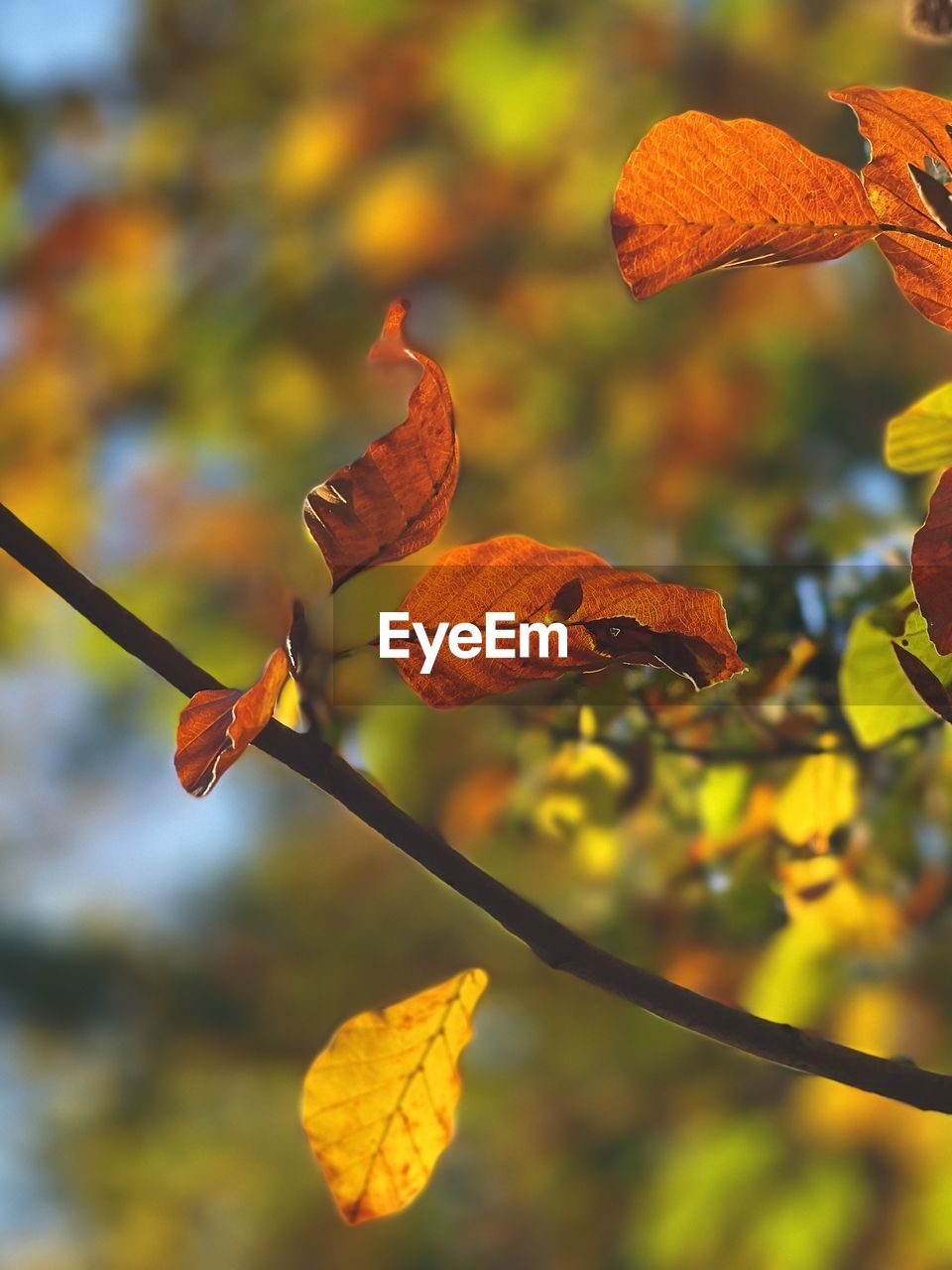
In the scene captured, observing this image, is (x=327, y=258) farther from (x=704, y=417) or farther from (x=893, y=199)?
(x=893, y=199)

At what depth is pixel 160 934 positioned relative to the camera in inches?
59.5

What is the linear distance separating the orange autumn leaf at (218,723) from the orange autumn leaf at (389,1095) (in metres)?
0.05

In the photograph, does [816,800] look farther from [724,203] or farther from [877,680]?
[724,203]

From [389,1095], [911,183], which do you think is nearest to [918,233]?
[911,183]

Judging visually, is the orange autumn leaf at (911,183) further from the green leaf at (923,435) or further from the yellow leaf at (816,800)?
the yellow leaf at (816,800)

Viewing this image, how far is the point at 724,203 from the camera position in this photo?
13 centimetres

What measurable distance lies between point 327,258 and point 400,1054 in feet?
4.17

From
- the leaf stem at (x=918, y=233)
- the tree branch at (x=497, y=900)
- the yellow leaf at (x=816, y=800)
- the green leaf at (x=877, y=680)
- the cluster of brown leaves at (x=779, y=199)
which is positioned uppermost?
the cluster of brown leaves at (x=779, y=199)

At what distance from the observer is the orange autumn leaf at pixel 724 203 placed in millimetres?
130

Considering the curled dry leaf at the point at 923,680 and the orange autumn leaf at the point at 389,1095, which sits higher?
the curled dry leaf at the point at 923,680

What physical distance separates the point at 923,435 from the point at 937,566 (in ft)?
0.17

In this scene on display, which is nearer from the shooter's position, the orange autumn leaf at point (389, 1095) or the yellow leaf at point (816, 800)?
the orange autumn leaf at point (389, 1095)

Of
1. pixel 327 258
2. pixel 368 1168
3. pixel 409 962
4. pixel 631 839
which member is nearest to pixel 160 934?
pixel 409 962

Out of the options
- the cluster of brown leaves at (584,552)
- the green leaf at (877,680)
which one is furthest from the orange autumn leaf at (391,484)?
the green leaf at (877,680)
